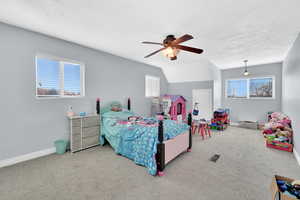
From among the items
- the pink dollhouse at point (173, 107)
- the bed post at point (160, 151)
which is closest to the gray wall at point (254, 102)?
the pink dollhouse at point (173, 107)

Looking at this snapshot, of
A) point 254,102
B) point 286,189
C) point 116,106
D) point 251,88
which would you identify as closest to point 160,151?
point 286,189

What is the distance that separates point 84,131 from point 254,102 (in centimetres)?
689

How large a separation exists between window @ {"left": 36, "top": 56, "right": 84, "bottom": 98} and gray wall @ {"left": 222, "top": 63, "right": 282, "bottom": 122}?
644 cm

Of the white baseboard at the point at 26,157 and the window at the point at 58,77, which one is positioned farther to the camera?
the window at the point at 58,77

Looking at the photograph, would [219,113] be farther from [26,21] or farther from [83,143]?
[26,21]

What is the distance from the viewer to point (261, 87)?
18.3 ft

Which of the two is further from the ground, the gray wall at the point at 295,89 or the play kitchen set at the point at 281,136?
the gray wall at the point at 295,89

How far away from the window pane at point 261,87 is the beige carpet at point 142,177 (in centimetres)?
328

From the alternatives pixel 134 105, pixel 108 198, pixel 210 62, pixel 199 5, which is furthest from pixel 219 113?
pixel 108 198

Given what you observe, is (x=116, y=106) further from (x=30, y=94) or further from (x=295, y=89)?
(x=295, y=89)

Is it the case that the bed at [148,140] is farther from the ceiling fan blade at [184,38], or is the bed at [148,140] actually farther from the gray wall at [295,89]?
the gray wall at [295,89]

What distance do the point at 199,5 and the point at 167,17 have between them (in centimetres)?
55

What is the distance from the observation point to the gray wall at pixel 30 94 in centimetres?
255

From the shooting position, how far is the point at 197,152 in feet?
10.6
